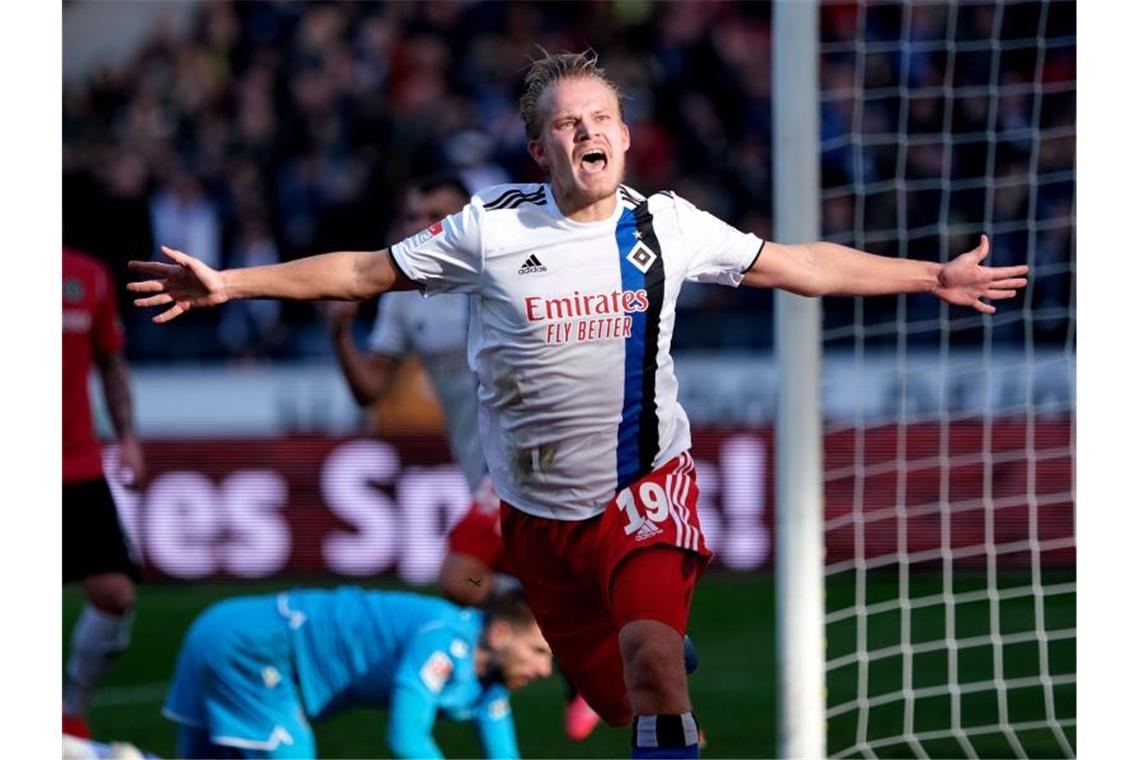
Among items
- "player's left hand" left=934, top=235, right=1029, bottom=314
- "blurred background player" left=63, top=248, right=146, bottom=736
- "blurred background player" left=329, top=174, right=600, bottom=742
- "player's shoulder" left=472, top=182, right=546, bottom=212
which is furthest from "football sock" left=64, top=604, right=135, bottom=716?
"player's left hand" left=934, top=235, right=1029, bottom=314

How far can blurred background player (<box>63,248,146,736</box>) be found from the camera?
7.46m

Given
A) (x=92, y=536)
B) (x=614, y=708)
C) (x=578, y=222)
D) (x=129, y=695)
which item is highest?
(x=578, y=222)

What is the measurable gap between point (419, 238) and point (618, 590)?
43.0 inches

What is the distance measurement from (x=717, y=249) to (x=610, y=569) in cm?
92

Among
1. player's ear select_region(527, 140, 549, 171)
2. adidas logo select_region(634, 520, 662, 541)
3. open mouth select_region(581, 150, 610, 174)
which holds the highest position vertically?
player's ear select_region(527, 140, 549, 171)

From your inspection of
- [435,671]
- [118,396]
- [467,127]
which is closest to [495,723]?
[435,671]

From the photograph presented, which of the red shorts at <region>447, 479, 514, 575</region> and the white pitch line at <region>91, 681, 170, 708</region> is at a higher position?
the red shorts at <region>447, 479, 514, 575</region>

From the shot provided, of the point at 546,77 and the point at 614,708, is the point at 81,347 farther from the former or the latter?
the point at 546,77

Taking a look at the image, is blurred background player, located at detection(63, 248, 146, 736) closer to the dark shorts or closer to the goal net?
the dark shorts

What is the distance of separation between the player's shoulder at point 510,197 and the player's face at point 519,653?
164 cm

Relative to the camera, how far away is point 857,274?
4926 mm

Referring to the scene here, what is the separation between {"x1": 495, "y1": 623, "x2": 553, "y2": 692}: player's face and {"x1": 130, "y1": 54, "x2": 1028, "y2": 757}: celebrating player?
82 cm

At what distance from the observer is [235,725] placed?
236 inches

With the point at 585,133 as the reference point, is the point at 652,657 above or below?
below
